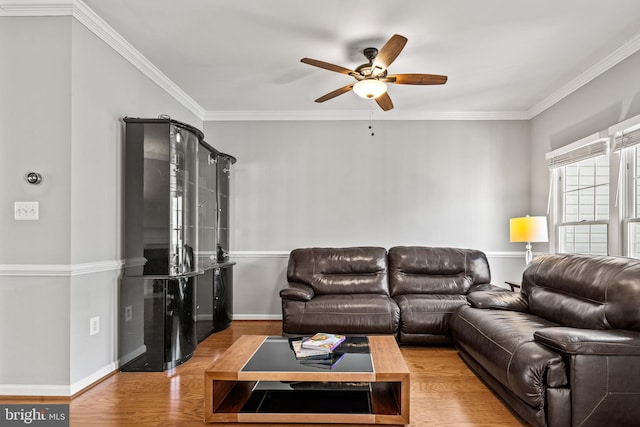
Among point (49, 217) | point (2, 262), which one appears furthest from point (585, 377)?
point (2, 262)

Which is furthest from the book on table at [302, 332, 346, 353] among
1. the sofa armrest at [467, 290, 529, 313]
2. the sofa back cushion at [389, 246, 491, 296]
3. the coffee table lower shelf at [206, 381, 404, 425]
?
the sofa back cushion at [389, 246, 491, 296]

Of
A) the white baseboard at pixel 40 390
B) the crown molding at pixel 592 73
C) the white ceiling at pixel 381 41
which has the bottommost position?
the white baseboard at pixel 40 390

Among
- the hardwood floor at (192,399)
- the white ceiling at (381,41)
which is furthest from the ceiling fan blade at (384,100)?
the hardwood floor at (192,399)

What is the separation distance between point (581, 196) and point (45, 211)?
15.4 ft

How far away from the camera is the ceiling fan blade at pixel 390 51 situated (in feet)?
8.84

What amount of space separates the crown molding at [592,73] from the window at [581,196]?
578 millimetres

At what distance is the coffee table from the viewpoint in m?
2.29

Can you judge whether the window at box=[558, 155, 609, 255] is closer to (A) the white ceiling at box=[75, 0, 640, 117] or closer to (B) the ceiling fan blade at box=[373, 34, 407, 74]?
(A) the white ceiling at box=[75, 0, 640, 117]

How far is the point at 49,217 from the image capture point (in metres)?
2.81

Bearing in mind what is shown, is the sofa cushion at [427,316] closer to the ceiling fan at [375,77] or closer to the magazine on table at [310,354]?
the magazine on table at [310,354]

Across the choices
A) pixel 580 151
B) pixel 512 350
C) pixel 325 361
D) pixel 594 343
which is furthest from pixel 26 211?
pixel 580 151

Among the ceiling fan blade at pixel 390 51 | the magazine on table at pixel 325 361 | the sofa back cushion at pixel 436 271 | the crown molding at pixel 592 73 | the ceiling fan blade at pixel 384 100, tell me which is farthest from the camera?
the sofa back cushion at pixel 436 271

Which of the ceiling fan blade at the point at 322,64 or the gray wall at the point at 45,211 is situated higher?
the ceiling fan blade at the point at 322,64

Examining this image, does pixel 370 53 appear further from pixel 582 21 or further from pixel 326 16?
pixel 582 21
